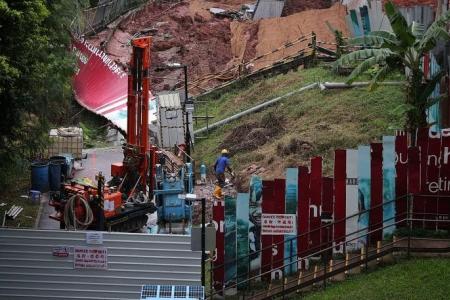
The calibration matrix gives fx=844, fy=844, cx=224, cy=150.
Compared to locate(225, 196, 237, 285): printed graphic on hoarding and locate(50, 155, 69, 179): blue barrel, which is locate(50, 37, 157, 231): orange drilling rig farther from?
locate(225, 196, 237, 285): printed graphic on hoarding

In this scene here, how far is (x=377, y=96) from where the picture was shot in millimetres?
30344

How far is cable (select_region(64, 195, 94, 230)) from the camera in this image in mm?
21312

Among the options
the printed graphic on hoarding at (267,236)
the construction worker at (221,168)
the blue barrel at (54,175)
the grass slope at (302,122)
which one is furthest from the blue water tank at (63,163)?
the printed graphic on hoarding at (267,236)

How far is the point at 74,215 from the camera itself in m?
21.4

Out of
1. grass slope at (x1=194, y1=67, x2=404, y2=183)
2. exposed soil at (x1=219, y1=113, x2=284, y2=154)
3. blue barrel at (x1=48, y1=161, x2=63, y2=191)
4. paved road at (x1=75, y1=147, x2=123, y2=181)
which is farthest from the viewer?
paved road at (x1=75, y1=147, x2=123, y2=181)

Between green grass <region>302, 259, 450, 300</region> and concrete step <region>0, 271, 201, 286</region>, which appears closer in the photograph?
green grass <region>302, 259, 450, 300</region>

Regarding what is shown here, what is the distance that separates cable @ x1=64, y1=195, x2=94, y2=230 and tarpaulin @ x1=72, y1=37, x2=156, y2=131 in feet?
63.9

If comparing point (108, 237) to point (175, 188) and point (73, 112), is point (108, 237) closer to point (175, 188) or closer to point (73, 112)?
point (175, 188)

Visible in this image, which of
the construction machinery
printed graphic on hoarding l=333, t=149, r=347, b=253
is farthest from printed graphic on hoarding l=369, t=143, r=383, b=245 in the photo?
the construction machinery

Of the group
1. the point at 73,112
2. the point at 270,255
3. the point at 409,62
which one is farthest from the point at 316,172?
the point at 73,112

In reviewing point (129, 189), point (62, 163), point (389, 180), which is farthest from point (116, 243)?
point (62, 163)

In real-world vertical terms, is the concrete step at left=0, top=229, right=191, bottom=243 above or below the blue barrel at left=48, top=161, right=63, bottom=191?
below

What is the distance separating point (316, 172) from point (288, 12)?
1319 inches

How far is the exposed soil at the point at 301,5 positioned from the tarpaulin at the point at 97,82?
1236cm
